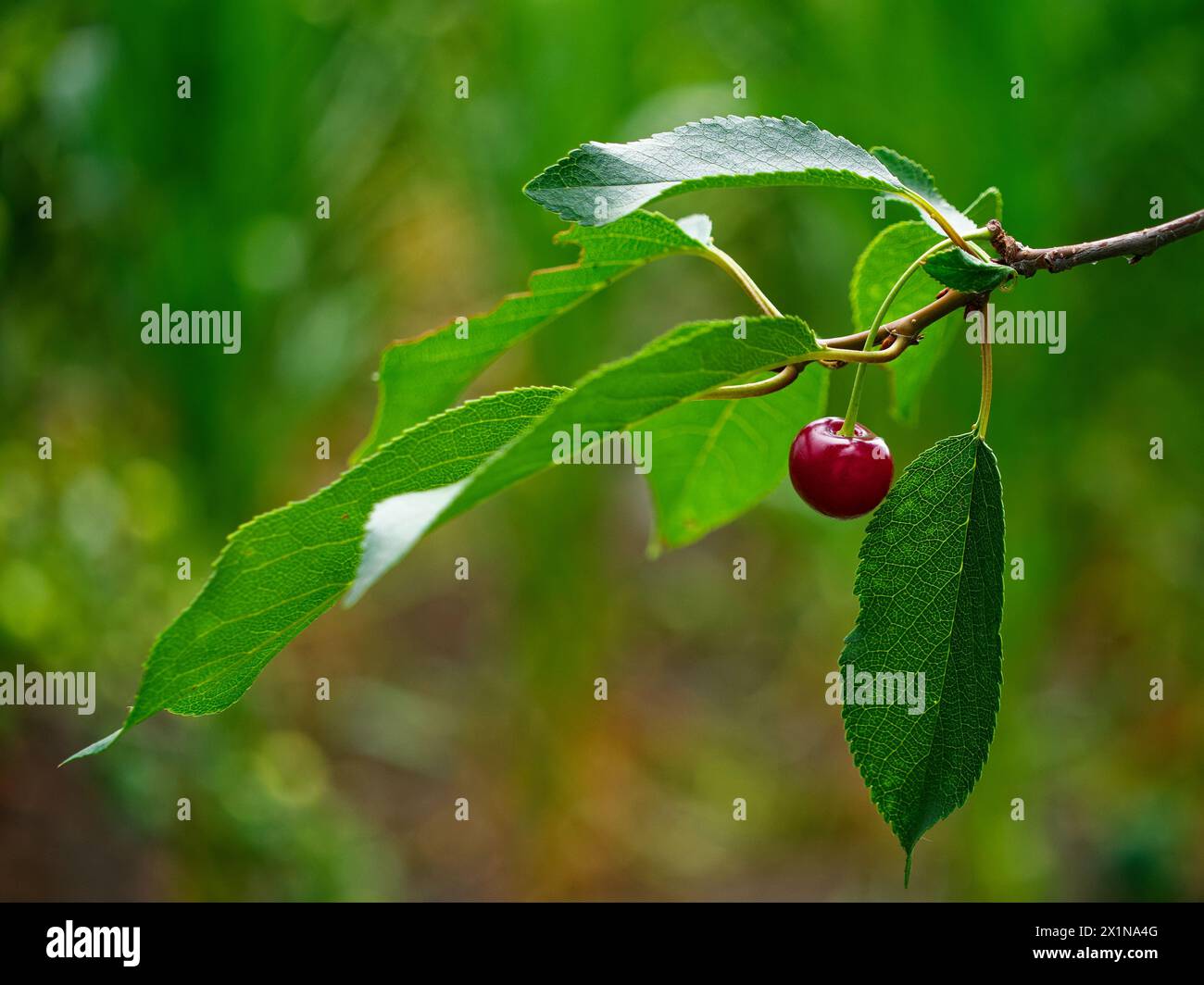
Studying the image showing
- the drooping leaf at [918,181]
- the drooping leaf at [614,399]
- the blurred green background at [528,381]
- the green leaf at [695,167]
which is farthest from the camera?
the blurred green background at [528,381]

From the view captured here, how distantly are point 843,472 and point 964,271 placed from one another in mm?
105

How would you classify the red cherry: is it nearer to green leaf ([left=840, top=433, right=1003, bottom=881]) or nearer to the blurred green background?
green leaf ([left=840, top=433, right=1003, bottom=881])

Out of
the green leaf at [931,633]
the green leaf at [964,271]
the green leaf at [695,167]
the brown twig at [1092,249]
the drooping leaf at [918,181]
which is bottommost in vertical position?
the green leaf at [931,633]

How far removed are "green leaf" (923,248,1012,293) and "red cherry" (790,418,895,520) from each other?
8 centimetres

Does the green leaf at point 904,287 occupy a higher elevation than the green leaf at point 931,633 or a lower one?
higher

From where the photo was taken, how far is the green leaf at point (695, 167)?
1.44 feet

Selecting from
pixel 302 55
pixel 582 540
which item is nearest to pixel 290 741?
pixel 582 540

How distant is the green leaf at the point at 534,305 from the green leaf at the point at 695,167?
29mm

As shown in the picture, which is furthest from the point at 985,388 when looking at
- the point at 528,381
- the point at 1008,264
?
the point at 528,381

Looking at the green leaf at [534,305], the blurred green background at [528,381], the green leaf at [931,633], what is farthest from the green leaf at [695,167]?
the blurred green background at [528,381]

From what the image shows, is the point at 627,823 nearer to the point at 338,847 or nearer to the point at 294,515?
the point at 338,847

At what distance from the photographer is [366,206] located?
7.75 feet

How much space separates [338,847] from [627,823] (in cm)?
79

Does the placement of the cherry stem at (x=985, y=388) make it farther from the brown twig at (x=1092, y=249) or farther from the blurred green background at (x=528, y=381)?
the blurred green background at (x=528, y=381)
